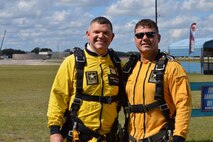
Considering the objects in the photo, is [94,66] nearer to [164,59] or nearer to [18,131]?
[164,59]

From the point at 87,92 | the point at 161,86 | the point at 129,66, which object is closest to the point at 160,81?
the point at 161,86

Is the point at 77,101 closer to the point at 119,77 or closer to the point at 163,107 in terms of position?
the point at 119,77

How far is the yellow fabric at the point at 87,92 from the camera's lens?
Answer: 4602mm

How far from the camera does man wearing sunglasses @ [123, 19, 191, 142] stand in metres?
4.30

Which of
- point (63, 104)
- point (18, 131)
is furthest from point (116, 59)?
point (18, 131)

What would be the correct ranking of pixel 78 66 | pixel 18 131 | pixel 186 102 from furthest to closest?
1. pixel 18 131
2. pixel 78 66
3. pixel 186 102

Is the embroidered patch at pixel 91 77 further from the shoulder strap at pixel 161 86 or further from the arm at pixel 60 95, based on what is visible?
the shoulder strap at pixel 161 86

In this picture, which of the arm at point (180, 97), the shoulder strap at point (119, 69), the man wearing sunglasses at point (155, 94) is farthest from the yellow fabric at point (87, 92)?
the arm at point (180, 97)

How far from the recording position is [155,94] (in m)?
4.40

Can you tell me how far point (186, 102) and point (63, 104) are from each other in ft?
4.02

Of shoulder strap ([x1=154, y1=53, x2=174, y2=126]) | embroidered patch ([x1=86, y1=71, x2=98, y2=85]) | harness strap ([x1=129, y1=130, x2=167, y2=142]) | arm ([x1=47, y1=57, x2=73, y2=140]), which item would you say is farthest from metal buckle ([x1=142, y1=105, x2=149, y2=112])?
arm ([x1=47, y1=57, x2=73, y2=140])

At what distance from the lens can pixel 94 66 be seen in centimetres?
464

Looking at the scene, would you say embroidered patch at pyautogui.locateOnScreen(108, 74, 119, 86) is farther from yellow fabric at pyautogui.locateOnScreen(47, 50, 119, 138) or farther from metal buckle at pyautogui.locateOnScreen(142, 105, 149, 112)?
metal buckle at pyautogui.locateOnScreen(142, 105, 149, 112)

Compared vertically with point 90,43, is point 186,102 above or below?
below
